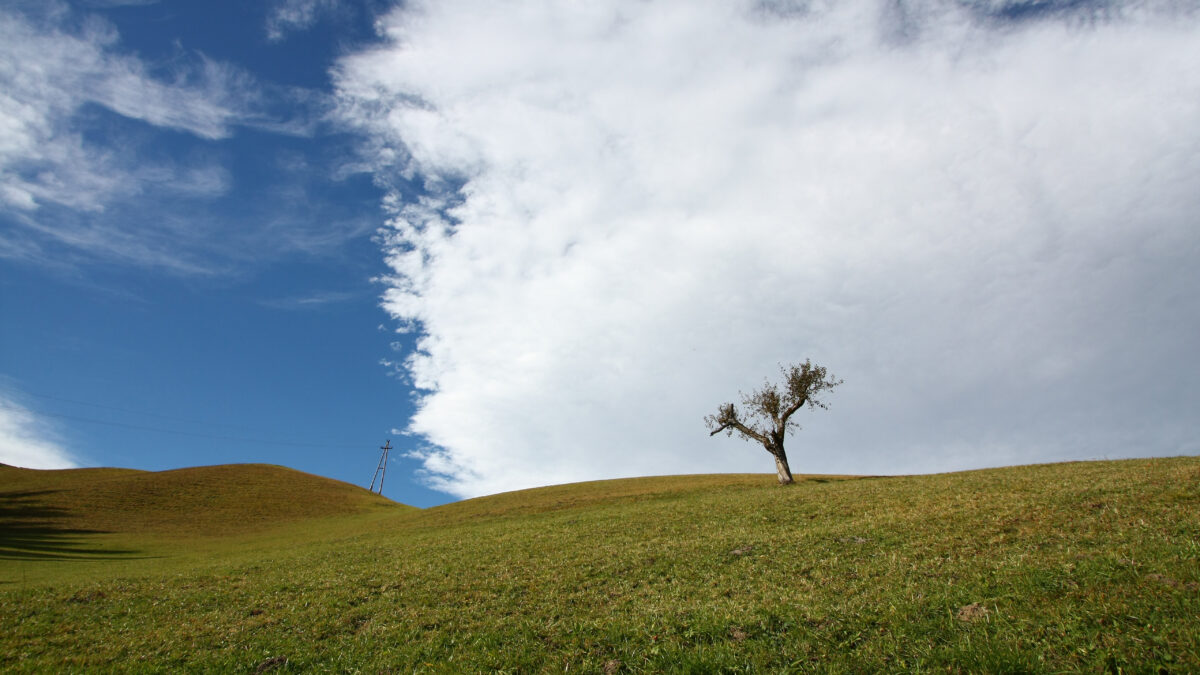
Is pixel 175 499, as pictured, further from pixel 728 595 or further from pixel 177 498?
pixel 728 595

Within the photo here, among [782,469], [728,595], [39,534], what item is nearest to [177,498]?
[39,534]

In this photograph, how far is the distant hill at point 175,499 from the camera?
72500 millimetres

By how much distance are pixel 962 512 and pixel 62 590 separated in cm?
4376

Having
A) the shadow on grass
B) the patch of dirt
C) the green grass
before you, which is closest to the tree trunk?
the green grass

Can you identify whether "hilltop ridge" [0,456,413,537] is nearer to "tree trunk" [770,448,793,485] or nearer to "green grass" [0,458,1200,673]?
"green grass" [0,458,1200,673]

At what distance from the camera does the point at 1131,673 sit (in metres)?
8.53

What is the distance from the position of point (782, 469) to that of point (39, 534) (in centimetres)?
8390

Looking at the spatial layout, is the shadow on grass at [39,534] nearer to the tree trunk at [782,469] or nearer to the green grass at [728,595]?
the green grass at [728,595]

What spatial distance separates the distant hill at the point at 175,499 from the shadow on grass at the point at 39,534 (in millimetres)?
203

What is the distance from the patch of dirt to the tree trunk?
43.2 m

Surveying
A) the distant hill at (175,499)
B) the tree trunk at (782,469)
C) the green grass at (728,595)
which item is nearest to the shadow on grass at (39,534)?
the distant hill at (175,499)

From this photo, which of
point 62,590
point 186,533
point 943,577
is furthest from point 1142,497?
point 186,533

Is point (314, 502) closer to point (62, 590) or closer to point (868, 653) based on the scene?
point (62, 590)

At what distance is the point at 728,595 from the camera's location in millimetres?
16547
